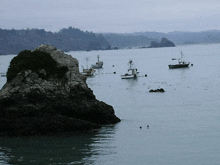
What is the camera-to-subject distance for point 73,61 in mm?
30109

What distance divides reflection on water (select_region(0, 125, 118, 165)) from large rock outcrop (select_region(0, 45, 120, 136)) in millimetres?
1182

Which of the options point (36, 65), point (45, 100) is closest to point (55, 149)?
point (45, 100)

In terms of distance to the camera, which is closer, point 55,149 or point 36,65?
point 55,149

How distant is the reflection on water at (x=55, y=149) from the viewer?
2139 centimetres

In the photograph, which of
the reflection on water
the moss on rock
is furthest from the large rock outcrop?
the reflection on water

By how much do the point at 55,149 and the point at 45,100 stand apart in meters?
4.82

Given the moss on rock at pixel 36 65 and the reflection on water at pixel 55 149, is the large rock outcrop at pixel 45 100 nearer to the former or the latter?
the moss on rock at pixel 36 65

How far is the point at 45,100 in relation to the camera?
2734 cm

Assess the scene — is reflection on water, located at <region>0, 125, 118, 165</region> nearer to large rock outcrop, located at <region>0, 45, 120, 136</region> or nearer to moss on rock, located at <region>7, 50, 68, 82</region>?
large rock outcrop, located at <region>0, 45, 120, 136</region>

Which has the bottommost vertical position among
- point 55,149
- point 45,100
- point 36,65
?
point 55,149

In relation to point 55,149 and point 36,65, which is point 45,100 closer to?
point 36,65

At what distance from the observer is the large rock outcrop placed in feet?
88.0

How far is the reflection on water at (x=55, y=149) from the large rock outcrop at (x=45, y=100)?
1182mm

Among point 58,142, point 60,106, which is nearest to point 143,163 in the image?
point 58,142
